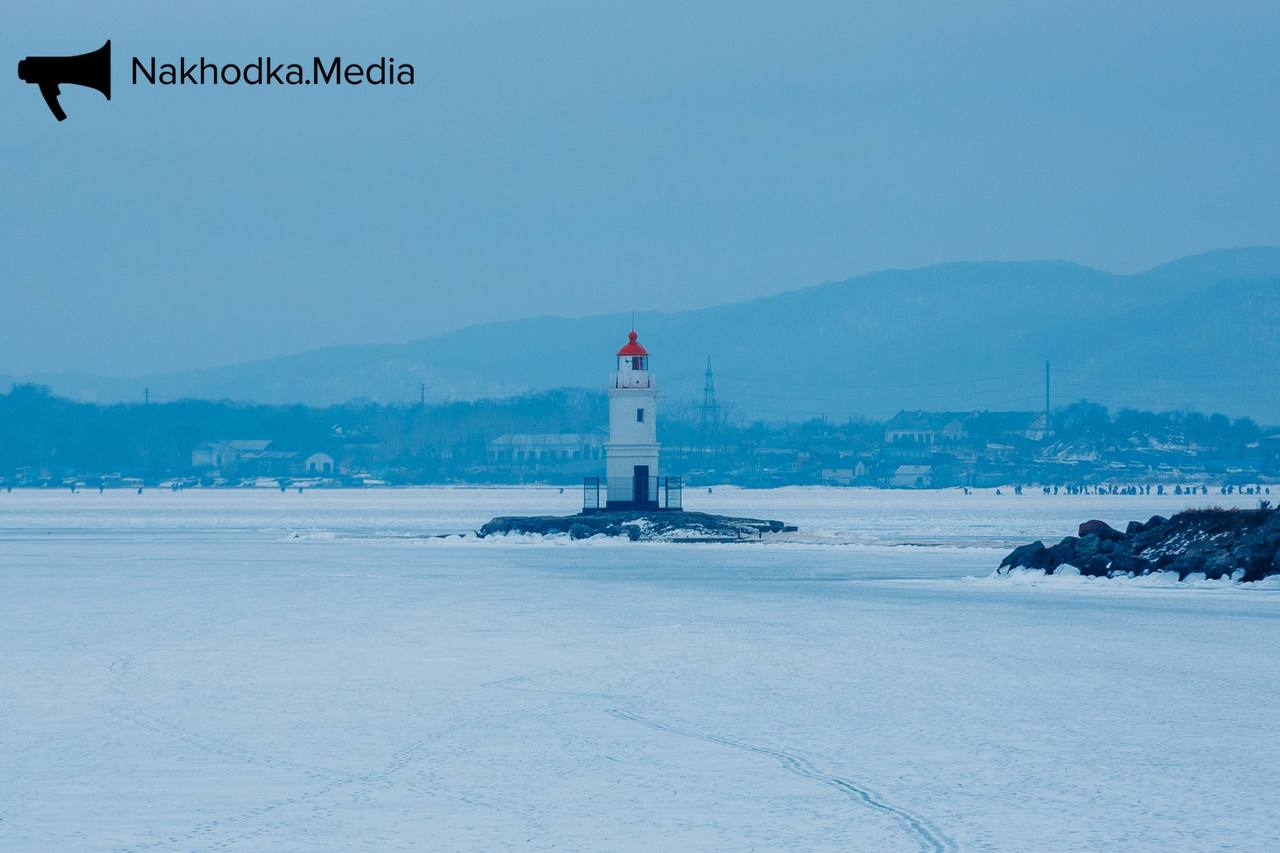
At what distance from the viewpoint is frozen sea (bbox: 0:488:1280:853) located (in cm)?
976

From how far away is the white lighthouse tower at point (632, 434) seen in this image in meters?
50.1

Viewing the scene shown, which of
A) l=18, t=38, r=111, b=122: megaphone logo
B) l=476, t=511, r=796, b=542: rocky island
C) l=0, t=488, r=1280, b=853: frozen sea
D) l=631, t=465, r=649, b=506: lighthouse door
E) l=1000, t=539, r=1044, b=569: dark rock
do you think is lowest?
l=0, t=488, r=1280, b=853: frozen sea

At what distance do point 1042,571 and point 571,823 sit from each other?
72.4ft

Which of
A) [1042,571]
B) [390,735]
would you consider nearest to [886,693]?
[390,735]

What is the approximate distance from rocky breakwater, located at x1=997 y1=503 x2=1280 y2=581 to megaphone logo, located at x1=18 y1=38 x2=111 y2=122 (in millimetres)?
18239

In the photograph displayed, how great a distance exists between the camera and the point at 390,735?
1278cm

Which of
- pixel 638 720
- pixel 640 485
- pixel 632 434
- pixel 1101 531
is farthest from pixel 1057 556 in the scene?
pixel 640 485

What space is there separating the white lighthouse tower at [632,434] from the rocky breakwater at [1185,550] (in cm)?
1910

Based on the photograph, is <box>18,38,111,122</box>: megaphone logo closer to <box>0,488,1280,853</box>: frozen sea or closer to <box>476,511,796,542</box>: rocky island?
<box>0,488,1280,853</box>: frozen sea

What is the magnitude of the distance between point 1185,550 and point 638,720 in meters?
19.0

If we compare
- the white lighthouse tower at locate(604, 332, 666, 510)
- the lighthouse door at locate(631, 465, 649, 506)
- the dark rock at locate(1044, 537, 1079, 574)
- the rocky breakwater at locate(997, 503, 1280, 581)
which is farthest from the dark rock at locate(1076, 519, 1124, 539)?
the lighthouse door at locate(631, 465, 649, 506)

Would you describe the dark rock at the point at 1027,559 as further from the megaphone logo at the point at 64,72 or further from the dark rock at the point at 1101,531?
the megaphone logo at the point at 64,72

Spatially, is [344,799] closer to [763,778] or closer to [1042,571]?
[763,778]

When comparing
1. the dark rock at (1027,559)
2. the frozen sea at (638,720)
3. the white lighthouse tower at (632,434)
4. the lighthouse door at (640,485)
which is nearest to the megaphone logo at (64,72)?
the frozen sea at (638,720)
